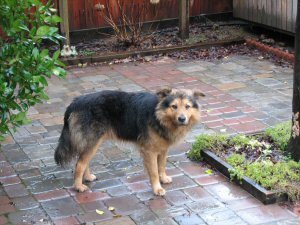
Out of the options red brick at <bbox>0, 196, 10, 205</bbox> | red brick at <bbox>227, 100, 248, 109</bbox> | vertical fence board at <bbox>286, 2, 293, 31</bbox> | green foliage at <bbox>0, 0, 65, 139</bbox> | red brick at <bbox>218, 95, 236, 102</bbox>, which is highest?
green foliage at <bbox>0, 0, 65, 139</bbox>

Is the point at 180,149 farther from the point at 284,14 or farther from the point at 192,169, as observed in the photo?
the point at 284,14

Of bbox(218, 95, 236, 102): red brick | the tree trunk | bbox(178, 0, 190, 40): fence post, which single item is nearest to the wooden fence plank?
bbox(178, 0, 190, 40): fence post

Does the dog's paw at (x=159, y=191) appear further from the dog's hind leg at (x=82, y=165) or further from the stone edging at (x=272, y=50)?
the stone edging at (x=272, y=50)

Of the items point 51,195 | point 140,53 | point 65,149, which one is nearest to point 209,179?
point 65,149

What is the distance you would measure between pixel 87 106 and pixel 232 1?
7613 mm

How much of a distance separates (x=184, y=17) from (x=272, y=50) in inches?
70.9

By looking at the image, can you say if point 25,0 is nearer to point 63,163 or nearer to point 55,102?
point 63,163

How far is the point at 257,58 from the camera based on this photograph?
10.9 m

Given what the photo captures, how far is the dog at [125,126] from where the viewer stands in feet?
19.4

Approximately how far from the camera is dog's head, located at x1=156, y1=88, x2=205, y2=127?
5.76 m

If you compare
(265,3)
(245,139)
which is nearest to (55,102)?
(245,139)

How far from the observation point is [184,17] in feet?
38.0

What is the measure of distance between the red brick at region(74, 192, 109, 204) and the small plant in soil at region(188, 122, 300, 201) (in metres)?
1.29

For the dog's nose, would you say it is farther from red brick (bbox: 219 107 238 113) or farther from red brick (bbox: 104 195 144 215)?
red brick (bbox: 219 107 238 113)
